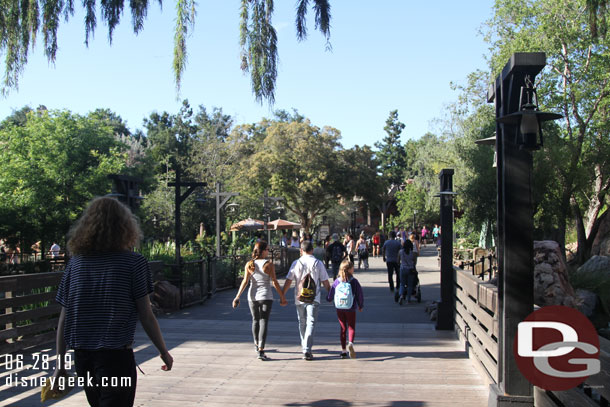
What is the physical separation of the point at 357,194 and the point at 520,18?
18.1m

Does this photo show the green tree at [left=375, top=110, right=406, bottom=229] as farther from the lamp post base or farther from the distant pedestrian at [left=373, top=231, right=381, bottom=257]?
the lamp post base

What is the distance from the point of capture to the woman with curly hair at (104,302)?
10.7ft

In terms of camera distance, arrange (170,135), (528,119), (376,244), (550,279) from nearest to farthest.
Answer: (528,119) < (550,279) < (376,244) < (170,135)

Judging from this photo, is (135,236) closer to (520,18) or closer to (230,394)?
(230,394)

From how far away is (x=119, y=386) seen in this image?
323 centimetres

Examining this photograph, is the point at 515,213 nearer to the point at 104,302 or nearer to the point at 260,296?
the point at 104,302

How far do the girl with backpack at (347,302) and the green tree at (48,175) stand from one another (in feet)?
64.5

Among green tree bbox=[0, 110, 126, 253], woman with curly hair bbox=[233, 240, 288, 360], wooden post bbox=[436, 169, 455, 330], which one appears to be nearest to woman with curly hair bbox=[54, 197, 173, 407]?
woman with curly hair bbox=[233, 240, 288, 360]

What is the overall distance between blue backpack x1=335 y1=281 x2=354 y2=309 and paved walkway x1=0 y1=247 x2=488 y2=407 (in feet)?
2.28

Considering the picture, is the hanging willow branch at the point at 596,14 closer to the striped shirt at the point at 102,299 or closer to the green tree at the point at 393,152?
the striped shirt at the point at 102,299

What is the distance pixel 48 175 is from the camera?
24.8 m

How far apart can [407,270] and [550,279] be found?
310 centimetres

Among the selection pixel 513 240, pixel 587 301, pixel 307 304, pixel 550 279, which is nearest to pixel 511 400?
pixel 513 240

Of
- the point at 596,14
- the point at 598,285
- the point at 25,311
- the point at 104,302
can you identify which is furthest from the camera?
the point at 598,285
